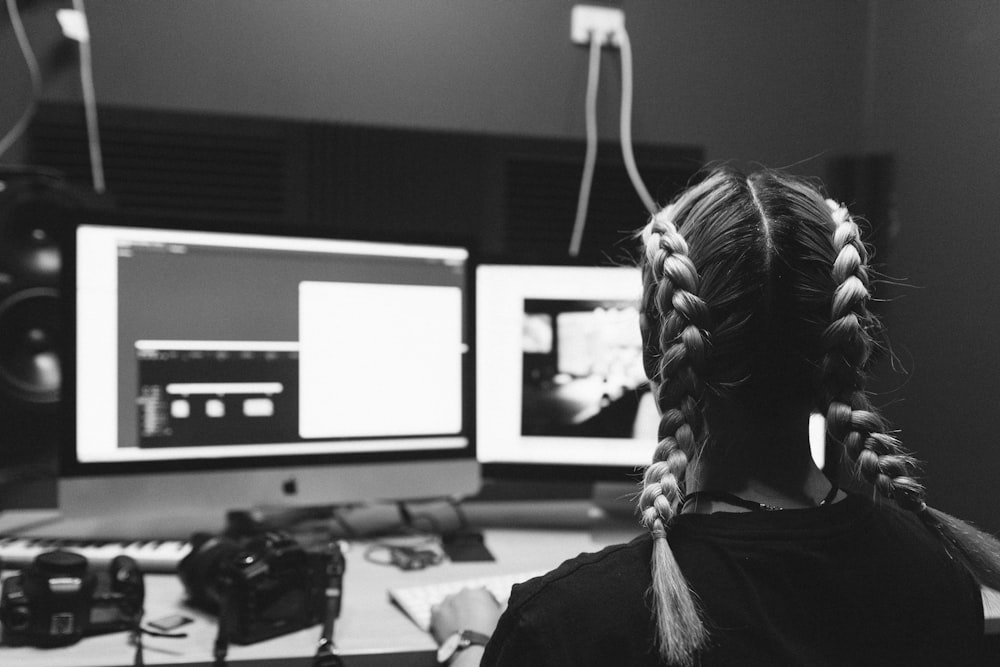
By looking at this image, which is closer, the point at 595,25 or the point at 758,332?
the point at 758,332

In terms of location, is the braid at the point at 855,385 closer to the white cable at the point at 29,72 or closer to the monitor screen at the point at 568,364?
the monitor screen at the point at 568,364

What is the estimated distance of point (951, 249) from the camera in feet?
3.79

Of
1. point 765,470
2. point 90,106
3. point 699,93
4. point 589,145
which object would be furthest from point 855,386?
point 90,106

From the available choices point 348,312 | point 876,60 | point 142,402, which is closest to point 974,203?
point 876,60

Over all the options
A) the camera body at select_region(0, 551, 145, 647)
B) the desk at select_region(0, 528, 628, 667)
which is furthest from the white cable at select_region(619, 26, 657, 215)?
the camera body at select_region(0, 551, 145, 647)

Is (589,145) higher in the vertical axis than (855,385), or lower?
higher

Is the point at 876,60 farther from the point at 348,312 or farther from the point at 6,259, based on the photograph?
the point at 6,259

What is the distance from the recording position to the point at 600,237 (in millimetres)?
1528

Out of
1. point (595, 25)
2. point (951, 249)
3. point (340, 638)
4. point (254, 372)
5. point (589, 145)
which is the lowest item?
point (340, 638)

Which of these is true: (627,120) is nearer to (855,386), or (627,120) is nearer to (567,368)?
(567,368)

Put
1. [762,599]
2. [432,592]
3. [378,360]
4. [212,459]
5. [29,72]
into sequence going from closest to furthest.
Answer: [762,599] → [432,592] → [212,459] → [378,360] → [29,72]

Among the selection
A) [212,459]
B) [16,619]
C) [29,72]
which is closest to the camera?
[16,619]

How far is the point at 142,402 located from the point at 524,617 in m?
0.72

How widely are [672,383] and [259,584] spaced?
518 millimetres
